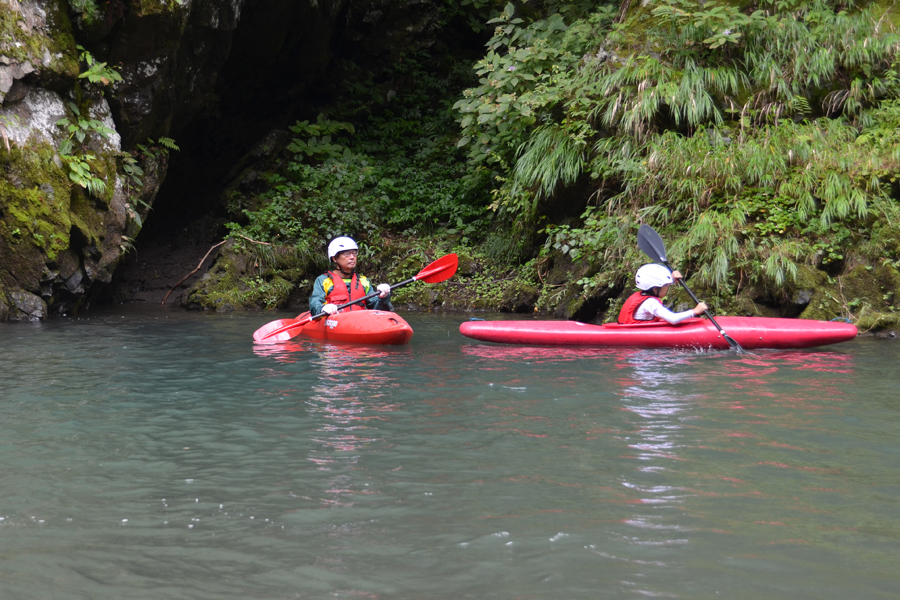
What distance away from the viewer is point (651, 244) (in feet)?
22.4

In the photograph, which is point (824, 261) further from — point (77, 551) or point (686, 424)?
point (77, 551)

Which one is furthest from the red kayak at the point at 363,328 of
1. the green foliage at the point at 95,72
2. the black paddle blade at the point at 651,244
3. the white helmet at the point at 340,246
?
the green foliage at the point at 95,72

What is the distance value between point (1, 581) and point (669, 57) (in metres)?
8.47

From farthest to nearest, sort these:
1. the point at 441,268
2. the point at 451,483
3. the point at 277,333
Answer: the point at 441,268
the point at 277,333
the point at 451,483

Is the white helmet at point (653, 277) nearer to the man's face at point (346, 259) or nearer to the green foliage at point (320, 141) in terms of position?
the man's face at point (346, 259)

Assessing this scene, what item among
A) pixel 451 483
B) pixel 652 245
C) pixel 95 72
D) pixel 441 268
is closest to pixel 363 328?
pixel 441 268

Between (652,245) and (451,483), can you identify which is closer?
(451,483)

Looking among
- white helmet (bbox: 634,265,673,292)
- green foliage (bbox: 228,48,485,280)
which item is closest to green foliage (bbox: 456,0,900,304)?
white helmet (bbox: 634,265,673,292)

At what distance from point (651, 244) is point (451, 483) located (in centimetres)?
461

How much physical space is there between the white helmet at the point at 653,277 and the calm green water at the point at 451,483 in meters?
1.28

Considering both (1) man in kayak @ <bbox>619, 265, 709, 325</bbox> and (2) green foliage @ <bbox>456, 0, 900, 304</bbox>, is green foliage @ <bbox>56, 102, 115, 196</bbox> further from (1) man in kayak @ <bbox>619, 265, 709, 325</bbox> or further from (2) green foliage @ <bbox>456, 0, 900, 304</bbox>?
(1) man in kayak @ <bbox>619, 265, 709, 325</bbox>

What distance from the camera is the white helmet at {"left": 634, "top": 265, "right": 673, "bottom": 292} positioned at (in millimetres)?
6309

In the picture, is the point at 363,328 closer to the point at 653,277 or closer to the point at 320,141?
the point at 653,277

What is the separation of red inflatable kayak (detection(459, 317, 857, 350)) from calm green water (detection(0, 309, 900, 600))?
2.52 feet
